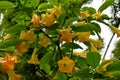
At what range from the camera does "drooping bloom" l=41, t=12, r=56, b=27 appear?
131cm

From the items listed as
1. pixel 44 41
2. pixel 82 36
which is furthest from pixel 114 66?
pixel 44 41

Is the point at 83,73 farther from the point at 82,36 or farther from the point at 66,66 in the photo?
the point at 82,36

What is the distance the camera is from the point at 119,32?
1.42 meters

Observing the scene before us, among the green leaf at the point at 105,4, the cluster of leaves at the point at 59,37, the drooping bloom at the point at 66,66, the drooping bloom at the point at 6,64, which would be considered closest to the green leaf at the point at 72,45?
the cluster of leaves at the point at 59,37

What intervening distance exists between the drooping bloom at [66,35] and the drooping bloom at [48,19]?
0.05 metres

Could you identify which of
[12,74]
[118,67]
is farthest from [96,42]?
[12,74]

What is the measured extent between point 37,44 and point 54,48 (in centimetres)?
8

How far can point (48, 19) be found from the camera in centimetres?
131

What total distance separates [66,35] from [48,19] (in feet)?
0.31

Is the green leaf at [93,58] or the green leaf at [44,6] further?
the green leaf at [44,6]

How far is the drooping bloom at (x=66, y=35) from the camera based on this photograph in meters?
1.30

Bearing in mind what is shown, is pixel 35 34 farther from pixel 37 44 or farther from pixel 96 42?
pixel 96 42

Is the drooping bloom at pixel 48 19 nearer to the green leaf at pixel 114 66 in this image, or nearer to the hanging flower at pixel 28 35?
the hanging flower at pixel 28 35

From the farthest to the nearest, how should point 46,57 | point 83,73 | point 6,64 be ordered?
point 46,57 < point 83,73 < point 6,64
